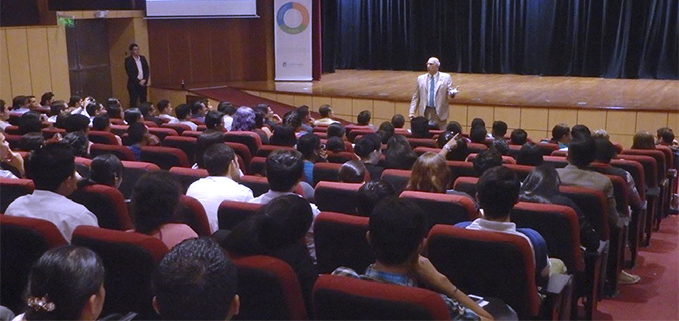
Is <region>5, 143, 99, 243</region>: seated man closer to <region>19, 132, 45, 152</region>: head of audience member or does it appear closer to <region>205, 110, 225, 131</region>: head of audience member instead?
<region>19, 132, 45, 152</region>: head of audience member

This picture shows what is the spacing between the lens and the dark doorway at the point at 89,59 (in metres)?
10.8

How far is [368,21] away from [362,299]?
46.3ft

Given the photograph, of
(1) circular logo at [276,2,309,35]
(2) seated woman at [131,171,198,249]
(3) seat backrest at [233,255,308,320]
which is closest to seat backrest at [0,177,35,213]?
(2) seated woman at [131,171,198,249]

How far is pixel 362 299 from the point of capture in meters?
1.73

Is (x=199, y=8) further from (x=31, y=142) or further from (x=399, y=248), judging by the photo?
(x=399, y=248)

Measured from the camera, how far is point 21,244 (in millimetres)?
2359

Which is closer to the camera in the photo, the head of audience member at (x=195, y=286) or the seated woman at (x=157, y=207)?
the head of audience member at (x=195, y=286)

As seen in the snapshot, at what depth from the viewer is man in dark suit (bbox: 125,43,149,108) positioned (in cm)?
1058

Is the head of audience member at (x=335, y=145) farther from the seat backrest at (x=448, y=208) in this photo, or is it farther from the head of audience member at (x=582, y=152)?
the seat backrest at (x=448, y=208)

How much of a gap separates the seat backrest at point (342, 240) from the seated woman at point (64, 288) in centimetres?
110

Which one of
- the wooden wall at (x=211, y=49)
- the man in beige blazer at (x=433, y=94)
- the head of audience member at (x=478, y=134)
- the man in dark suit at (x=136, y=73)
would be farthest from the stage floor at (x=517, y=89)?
the head of audience member at (x=478, y=134)

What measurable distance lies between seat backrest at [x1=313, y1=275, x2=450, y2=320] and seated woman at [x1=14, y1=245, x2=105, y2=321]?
21.3 inches

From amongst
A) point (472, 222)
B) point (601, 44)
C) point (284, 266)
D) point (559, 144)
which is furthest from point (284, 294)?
point (601, 44)

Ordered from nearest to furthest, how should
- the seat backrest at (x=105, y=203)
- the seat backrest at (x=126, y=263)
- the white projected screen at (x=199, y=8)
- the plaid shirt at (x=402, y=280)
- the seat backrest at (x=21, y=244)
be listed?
1. the plaid shirt at (x=402, y=280)
2. the seat backrest at (x=126, y=263)
3. the seat backrest at (x=21, y=244)
4. the seat backrest at (x=105, y=203)
5. the white projected screen at (x=199, y=8)
